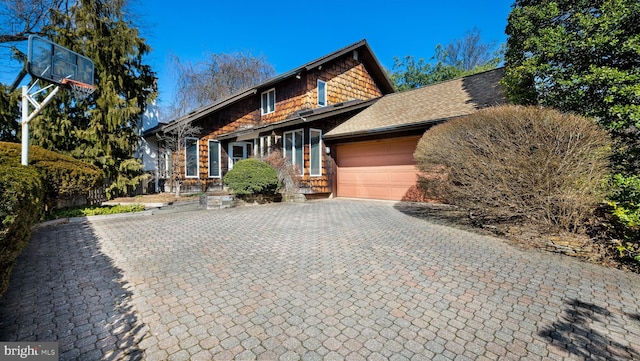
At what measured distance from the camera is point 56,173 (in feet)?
25.1

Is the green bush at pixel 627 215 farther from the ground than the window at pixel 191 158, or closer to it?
closer to it

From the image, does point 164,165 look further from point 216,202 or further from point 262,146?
point 216,202

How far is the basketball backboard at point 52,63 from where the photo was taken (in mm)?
6824

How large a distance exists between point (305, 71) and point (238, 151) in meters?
5.75

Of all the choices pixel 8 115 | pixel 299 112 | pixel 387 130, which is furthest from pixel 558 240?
pixel 8 115

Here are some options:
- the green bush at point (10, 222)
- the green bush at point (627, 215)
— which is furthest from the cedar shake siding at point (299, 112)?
the green bush at point (627, 215)

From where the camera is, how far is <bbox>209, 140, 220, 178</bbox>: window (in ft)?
47.9

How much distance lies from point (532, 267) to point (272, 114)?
47.8ft

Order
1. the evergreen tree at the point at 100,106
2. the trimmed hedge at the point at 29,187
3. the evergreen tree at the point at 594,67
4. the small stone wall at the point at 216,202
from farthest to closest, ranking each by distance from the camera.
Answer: the evergreen tree at the point at 100,106
the small stone wall at the point at 216,202
the evergreen tree at the point at 594,67
the trimmed hedge at the point at 29,187

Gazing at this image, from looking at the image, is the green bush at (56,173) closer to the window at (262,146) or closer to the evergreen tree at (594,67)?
the window at (262,146)

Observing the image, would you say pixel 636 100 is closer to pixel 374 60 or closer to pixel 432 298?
pixel 432 298

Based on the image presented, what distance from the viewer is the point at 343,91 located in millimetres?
16312

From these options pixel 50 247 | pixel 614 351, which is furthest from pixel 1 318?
pixel 614 351

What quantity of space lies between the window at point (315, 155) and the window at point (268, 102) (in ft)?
16.6
